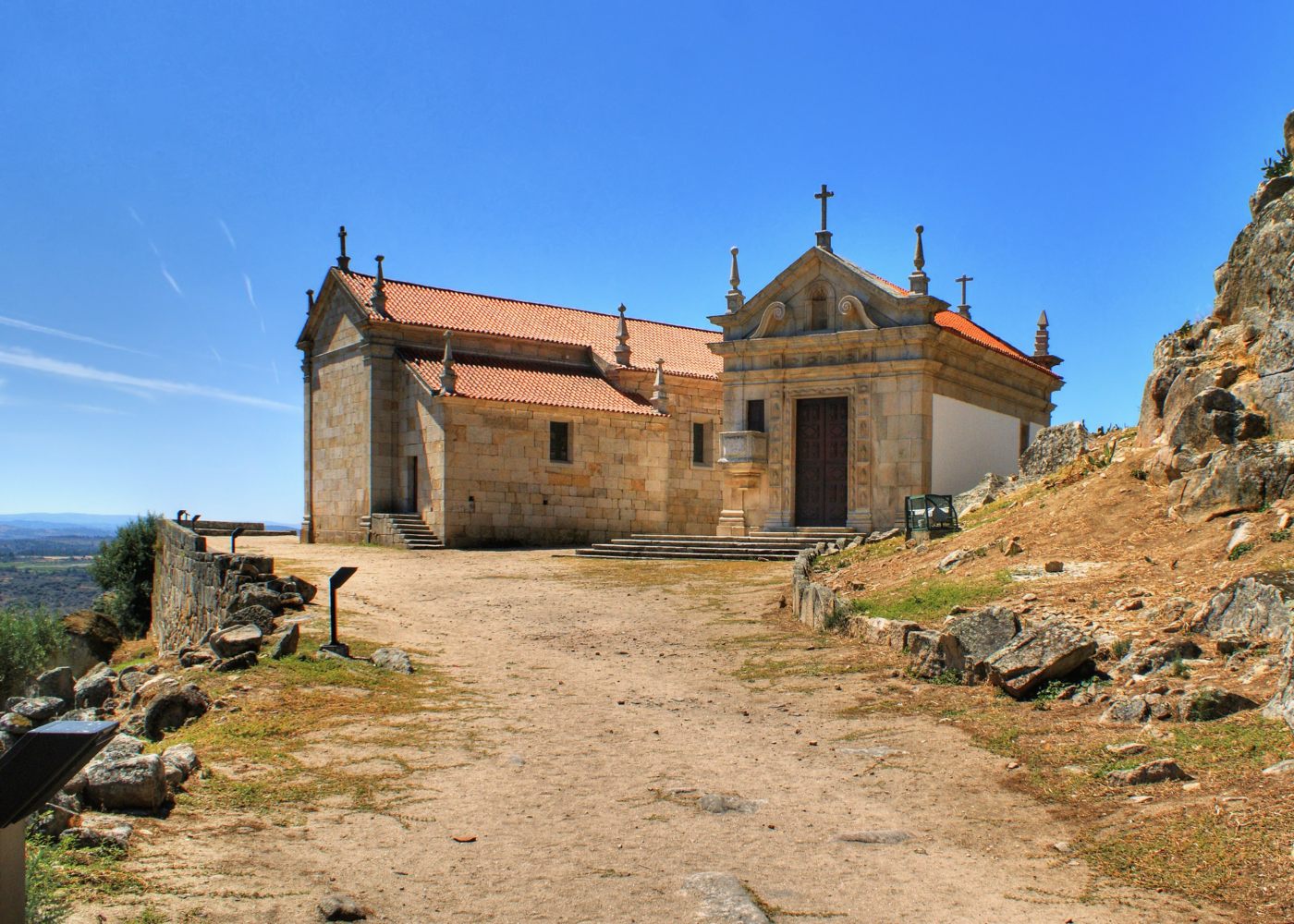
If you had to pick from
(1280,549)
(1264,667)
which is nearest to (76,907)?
(1264,667)

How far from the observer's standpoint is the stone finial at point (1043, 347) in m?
32.8

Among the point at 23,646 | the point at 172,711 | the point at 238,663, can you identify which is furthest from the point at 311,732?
the point at 23,646

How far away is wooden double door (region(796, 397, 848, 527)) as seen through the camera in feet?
81.5

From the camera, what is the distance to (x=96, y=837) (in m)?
5.68

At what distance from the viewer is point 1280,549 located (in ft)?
31.9

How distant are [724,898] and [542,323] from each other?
99.3 ft

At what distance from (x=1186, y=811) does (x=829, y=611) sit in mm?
7443

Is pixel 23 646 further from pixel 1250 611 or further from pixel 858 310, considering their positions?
pixel 1250 611

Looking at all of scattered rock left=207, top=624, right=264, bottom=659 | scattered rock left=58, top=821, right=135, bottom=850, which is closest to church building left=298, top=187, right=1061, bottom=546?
scattered rock left=207, top=624, right=264, bottom=659

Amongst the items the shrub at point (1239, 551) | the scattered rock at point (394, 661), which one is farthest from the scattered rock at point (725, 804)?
the shrub at point (1239, 551)

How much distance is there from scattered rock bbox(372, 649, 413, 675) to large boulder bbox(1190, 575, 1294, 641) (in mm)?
7453

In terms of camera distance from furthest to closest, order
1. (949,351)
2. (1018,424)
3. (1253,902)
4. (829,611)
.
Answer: (1018,424) → (949,351) → (829,611) → (1253,902)

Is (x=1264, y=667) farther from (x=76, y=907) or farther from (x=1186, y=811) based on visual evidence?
(x=76, y=907)

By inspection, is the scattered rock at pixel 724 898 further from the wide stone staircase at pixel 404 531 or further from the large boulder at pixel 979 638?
the wide stone staircase at pixel 404 531
